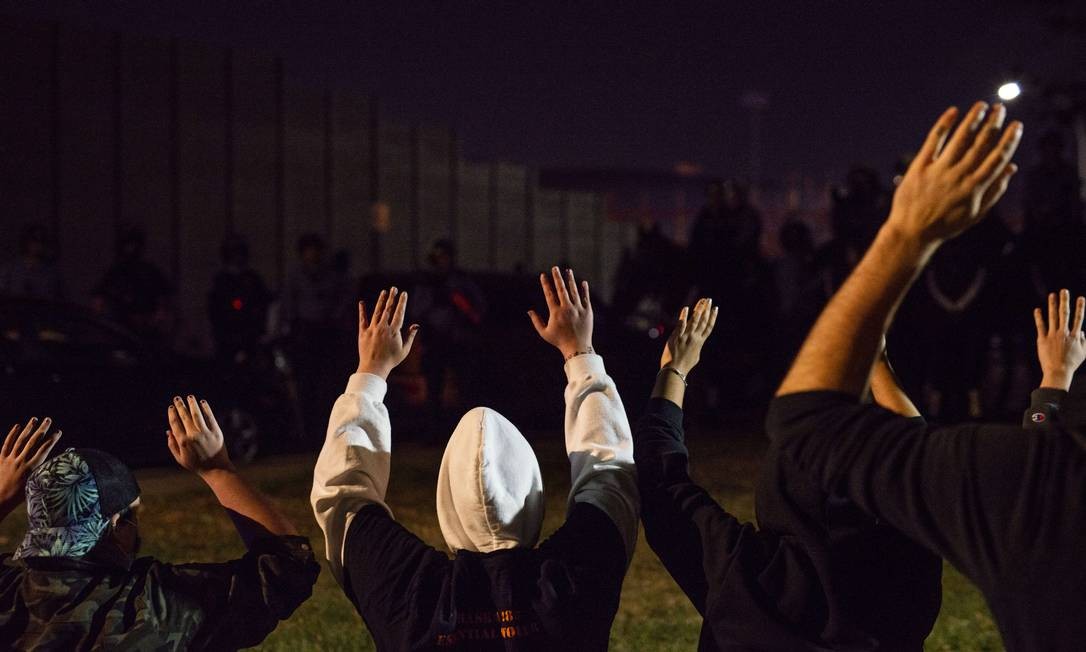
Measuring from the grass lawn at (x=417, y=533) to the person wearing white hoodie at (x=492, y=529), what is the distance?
A: 246 cm

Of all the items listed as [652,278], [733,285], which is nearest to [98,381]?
[652,278]

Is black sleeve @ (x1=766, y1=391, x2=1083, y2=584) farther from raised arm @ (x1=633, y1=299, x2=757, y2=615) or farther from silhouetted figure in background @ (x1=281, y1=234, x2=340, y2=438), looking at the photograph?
silhouetted figure in background @ (x1=281, y1=234, x2=340, y2=438)

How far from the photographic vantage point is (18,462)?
3.38m

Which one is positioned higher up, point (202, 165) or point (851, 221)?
point (202, 165)

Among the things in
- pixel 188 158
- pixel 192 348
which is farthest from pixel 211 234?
pixel 192 348

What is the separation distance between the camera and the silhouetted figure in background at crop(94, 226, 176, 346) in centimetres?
1266

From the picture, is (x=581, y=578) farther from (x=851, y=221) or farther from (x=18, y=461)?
(x=851, y=221)

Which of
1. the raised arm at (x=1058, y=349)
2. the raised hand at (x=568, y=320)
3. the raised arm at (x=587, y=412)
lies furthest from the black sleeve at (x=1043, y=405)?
the raised hand at (x=568, y=320)

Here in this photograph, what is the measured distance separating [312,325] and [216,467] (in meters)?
9.41

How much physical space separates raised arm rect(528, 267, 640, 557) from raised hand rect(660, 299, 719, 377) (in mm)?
165

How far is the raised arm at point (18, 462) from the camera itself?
11.1ft

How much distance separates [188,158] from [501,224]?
43.3 feet

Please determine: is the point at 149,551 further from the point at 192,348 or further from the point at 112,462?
the point at 192,348

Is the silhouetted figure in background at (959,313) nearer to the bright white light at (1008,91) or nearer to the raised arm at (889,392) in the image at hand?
the bright white light at (1008,91)
